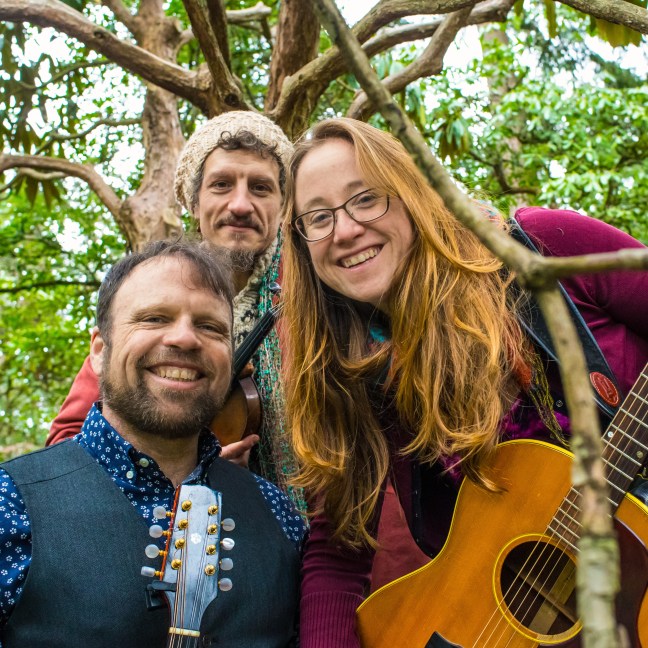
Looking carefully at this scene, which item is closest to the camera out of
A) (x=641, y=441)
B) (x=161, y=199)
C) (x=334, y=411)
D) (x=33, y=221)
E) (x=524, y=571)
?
(x=641, y=441)

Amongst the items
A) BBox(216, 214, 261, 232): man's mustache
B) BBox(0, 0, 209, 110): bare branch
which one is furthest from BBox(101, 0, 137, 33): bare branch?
BBox(216, 214, 261, 232): man's mustache

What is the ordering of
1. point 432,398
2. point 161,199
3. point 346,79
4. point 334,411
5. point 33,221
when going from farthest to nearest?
point 33,221
point 346,79
point 161,199
point 334,411
point 432,398

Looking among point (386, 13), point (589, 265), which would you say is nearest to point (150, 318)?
point (589, 265)

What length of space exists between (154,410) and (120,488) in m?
0.22

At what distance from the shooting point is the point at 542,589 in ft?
6.39

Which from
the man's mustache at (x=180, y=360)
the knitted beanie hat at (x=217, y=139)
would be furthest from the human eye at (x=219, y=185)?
the man's mustache at (x=180, y=360)

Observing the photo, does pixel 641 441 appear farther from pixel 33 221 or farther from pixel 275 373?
pixel 33 221

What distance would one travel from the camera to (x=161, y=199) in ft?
19.7

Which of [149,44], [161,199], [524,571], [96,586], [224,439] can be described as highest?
[149,44]

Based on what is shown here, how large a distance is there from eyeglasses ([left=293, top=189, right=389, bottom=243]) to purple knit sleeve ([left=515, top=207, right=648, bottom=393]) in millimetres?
392

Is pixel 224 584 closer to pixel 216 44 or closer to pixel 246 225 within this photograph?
pixel 246 225

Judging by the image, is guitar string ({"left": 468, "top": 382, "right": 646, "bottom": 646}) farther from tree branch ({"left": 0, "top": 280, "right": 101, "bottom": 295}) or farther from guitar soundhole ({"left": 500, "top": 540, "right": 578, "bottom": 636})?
tree branch ({"left": 0, "top": 280, "right": 101, "bottom": 295})

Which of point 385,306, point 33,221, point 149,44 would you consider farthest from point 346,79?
point 385,306

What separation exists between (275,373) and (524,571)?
128 centimetres
